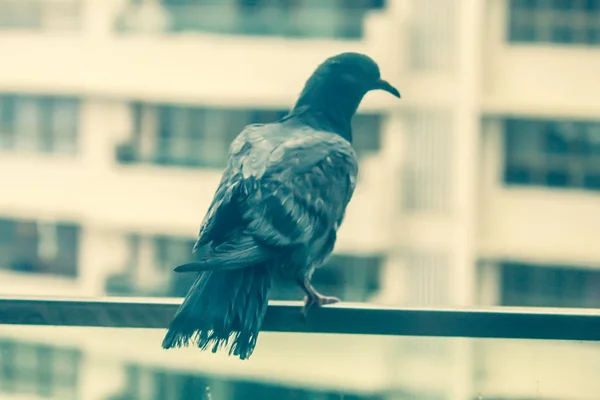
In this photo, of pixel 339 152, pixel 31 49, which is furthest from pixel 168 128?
pixel 339 152

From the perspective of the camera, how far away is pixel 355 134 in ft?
18.9

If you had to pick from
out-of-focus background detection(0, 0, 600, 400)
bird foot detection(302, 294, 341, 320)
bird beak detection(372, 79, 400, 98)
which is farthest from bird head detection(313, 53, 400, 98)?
out-of-focus background detection(0, 0, 600, 400)

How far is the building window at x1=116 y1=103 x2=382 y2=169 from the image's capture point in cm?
601

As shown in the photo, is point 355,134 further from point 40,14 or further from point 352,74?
point 352,74

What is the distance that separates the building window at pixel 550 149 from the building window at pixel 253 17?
1.13 meters

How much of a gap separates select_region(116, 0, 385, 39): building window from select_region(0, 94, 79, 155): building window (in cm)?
64

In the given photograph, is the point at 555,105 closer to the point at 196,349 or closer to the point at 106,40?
the point at 106,40

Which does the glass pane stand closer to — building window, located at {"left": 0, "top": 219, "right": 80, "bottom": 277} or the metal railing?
the metal railing

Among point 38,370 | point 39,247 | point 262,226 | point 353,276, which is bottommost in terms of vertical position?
point 353,276

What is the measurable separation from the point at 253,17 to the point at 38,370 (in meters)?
5.38

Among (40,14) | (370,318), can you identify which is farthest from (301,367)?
(40,14)

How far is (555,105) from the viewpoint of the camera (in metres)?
5.90

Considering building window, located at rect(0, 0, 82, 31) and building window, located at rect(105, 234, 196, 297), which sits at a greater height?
building window, located at rect(0, 0, 82, 31)

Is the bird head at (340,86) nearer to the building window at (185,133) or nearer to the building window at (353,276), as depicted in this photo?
the building window at (185,133)
